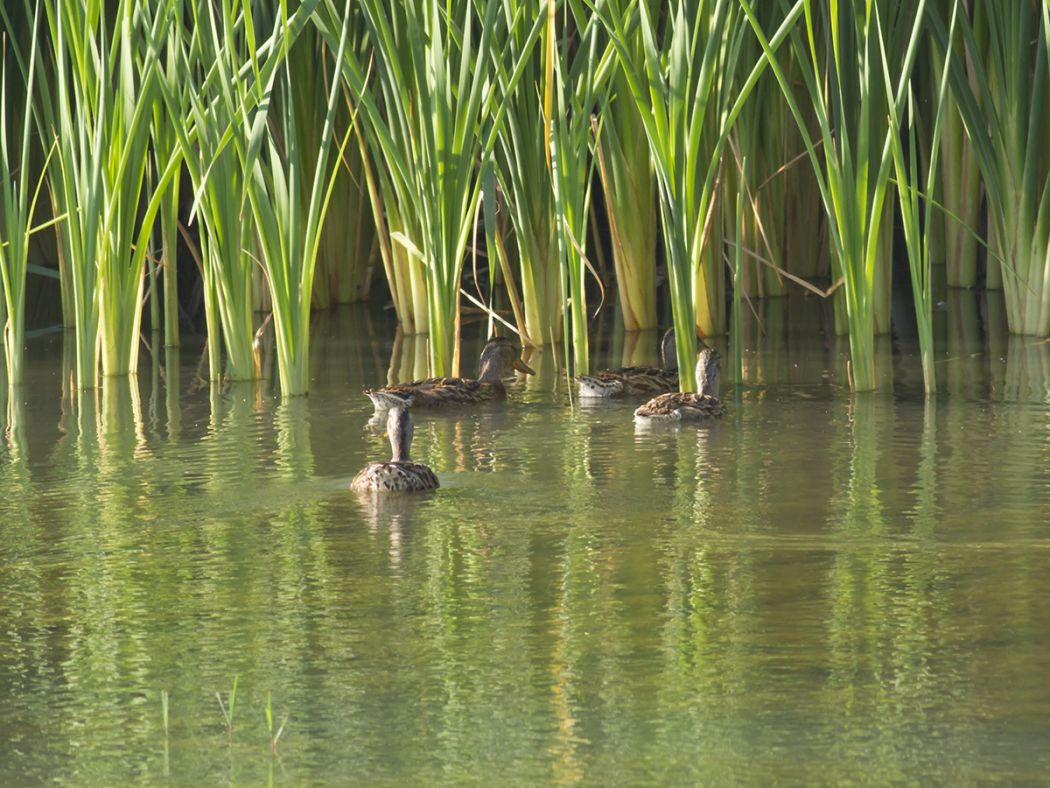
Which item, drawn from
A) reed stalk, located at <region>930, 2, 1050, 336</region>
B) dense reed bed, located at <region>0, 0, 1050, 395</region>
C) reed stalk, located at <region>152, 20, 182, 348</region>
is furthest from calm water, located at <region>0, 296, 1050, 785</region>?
reed stalk, located at <region>930, 2, 1050, 336</region>

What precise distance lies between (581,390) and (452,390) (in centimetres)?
61

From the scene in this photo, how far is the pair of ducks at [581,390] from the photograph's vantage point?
25.2ft

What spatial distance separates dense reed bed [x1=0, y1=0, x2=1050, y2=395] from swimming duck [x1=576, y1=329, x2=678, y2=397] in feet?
0.40

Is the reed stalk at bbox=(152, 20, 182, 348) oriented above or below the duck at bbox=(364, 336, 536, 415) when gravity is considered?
above

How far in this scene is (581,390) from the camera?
8484 mm

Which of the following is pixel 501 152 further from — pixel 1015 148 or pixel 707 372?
pixel 707 372

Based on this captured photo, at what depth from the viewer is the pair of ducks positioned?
7.67 metres

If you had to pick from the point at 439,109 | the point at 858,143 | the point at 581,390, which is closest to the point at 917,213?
the point at 858,143

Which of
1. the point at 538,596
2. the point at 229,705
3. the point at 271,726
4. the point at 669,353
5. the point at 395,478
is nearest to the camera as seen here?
the point at 271,726

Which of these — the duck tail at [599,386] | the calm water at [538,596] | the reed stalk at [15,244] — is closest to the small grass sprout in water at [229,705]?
the calm water at [538,596]

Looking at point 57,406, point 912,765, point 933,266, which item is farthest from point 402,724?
point 933,266

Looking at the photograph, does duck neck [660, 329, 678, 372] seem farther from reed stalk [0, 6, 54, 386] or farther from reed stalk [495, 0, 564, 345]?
reed stalk [0, 6, 54, 386]

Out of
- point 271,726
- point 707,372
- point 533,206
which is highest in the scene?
point 533,206

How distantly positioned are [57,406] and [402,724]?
4.82 meters
